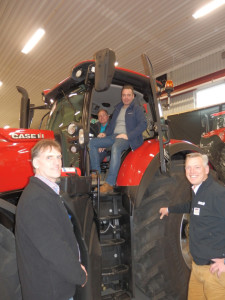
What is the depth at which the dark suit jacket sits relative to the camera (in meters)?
1.21

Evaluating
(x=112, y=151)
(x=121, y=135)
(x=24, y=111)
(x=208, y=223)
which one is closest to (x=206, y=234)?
(x=208, y=223)

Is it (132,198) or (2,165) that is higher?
(2,165)

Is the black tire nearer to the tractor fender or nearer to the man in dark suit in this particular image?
the tractor fender

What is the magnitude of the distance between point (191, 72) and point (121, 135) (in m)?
7.43

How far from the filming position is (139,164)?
2.47 m

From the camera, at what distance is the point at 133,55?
328 inches

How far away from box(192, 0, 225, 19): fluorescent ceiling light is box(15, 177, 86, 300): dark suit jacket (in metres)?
6.45

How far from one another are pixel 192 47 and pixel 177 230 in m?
7.07

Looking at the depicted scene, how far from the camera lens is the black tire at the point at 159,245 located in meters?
2.23

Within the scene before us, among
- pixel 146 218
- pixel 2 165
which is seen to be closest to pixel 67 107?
pixel 2 165

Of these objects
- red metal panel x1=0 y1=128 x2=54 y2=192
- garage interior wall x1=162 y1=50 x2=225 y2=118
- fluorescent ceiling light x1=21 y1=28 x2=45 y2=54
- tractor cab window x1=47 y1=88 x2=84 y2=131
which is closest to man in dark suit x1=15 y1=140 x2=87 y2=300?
red metal panel x1=0 y1=128 x2=54 y2=192

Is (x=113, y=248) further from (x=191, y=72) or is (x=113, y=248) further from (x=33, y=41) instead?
(x=191, y=72)

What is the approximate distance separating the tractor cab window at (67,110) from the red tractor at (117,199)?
12 mm

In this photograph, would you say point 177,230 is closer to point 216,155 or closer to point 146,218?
point 146,218
